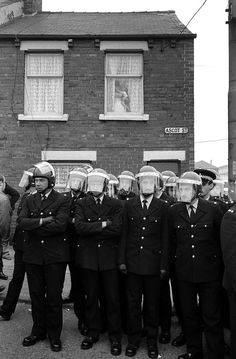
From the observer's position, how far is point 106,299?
5.44 m

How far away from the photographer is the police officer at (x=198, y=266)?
4.80 meters

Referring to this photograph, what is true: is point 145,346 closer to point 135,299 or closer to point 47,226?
point 135,299

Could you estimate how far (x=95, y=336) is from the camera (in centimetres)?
538

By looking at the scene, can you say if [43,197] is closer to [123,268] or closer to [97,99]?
[123,268]

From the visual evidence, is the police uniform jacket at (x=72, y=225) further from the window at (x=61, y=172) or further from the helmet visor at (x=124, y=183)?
the window at (x=61, y=172)

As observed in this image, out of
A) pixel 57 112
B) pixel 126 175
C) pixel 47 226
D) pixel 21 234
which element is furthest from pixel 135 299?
pixel 57 112

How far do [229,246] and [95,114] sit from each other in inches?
344

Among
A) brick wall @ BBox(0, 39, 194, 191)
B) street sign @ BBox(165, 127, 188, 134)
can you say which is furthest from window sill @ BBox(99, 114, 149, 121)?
street sign @ BBox(165, 127, 188, 134)

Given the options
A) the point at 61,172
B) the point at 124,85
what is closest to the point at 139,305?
the point at 61,172

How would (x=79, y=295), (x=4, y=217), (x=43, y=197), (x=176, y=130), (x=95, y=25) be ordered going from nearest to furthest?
(x=43, y=197) < (x=79, y=295) < (x=4, y=217) < (x=176, y=130) < (x=95, y=25)

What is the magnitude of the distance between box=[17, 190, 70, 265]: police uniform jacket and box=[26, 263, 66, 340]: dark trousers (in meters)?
0.12

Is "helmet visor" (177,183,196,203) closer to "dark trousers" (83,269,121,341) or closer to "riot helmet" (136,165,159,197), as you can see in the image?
"riot helmet" (136,165,159,197)

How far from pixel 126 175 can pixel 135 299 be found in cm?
306

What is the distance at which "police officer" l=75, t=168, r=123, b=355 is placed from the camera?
5312 millimetres
